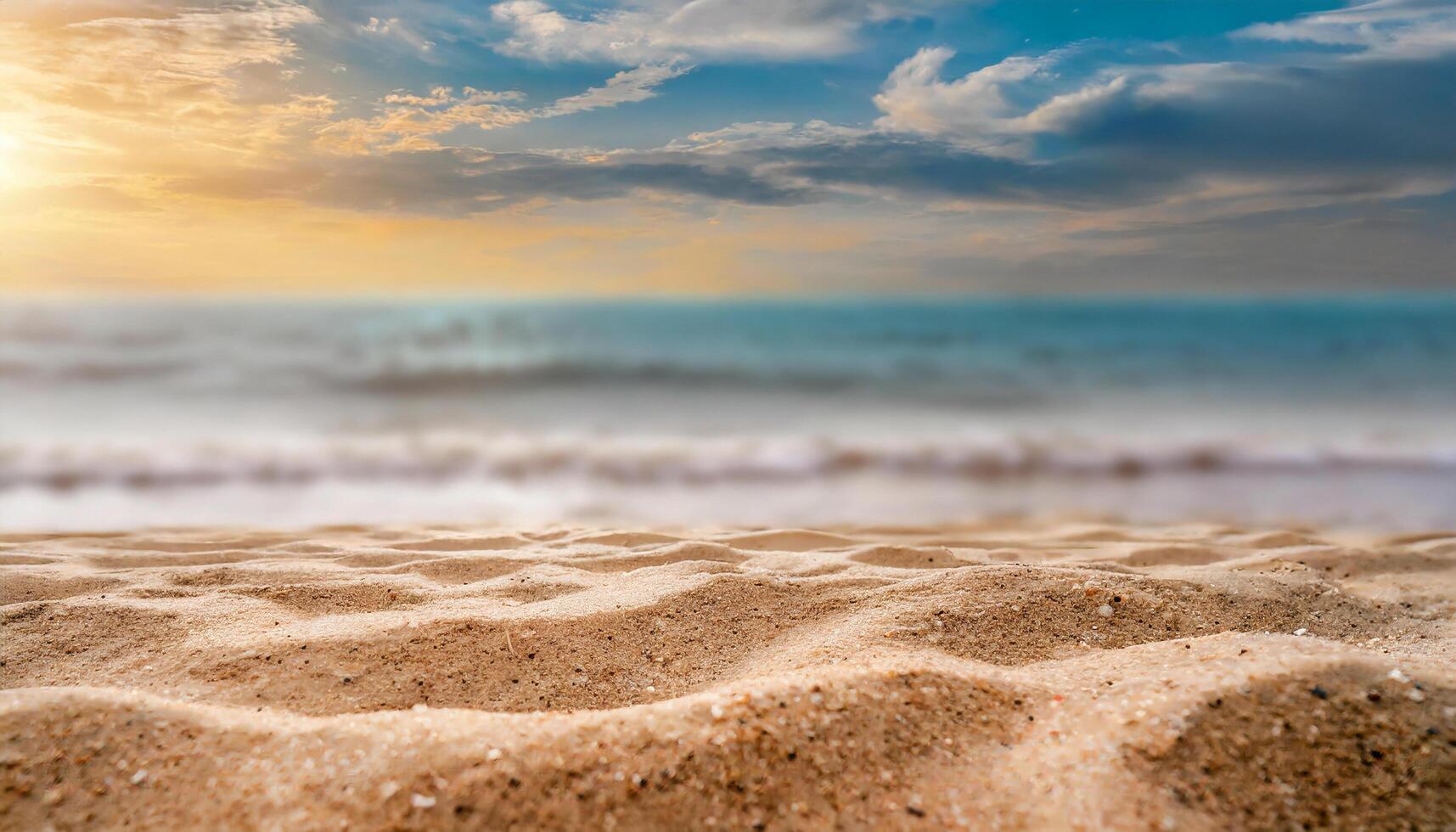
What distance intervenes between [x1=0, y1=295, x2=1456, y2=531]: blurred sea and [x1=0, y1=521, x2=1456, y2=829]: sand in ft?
7.58

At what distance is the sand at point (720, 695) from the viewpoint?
1.38 m

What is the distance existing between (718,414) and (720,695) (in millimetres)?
7891

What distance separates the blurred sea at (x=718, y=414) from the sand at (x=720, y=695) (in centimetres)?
Answer: 231

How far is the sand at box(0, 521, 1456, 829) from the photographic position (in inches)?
54.1

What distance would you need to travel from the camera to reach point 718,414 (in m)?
9.54

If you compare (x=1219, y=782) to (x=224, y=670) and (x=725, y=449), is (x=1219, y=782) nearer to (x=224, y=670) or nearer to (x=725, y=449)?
(x=224, y=670)

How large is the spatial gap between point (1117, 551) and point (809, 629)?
6.50 feet

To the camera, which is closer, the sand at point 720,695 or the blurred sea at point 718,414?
the sand at point 720,695

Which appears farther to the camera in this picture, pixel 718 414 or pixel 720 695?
pixel 718 414

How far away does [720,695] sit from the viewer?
167 centimetres

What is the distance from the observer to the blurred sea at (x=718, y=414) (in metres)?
5.74

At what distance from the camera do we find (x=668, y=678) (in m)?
2.09

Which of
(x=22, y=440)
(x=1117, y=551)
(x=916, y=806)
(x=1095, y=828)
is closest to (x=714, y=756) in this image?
(x=916, y=806)

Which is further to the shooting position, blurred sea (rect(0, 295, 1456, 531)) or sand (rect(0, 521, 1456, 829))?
blurred sea (rect(0, 295, 1456, 531))
